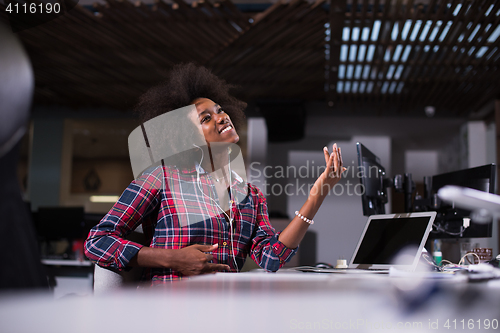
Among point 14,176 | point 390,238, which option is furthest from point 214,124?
point 14,176

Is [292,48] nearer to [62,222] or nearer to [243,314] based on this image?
[62,222]

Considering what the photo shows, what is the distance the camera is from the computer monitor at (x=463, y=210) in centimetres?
193

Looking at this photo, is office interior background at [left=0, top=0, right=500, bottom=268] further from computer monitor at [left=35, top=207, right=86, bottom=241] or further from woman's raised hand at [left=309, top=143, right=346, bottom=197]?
computer monitor at [left=35, top=207, right=86, bottom=241]

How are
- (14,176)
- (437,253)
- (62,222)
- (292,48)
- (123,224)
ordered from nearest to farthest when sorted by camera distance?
(14,176) < (123,224) < (437,253) < (292,48) < (62,222)

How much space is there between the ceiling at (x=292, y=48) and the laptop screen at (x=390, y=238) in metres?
2.55

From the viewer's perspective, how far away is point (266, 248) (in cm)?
161

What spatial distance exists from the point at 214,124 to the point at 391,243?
87cm

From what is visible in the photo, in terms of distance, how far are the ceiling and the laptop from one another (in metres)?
2.55

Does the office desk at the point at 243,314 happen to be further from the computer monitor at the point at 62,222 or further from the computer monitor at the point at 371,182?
the computer monitor at the point at 62,222

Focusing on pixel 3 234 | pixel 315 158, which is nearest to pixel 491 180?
pixel 3 234

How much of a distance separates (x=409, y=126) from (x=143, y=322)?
6877 mm

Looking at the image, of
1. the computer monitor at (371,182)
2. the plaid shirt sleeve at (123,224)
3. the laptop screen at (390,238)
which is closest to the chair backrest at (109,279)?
the plaid shirt sleeve at (123,224)

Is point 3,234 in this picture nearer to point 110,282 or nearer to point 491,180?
point 110,282

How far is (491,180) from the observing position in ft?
6.20
